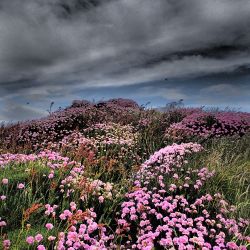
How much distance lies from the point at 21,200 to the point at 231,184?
3837 mm

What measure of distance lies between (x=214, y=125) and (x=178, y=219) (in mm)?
10039

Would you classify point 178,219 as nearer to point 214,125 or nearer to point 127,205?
point 127,205

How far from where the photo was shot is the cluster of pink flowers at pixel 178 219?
17.0 feet

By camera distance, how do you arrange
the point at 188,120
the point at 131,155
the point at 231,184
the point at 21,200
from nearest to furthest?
the point at 21,200, the point at 231,184, the point at 131,155, the point at 188,120

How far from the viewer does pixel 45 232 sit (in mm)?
5082

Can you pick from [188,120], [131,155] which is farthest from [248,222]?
[188,120]

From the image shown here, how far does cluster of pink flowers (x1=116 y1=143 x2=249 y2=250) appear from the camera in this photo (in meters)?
5.20

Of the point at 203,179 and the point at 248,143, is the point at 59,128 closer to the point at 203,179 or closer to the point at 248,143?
the point at 248,143

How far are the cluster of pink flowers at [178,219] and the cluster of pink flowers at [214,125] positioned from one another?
21.5ft

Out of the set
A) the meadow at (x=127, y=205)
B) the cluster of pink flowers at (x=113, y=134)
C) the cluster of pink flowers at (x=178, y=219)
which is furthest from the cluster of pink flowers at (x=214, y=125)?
the cluster of pink flowers at (x=178, y=219)

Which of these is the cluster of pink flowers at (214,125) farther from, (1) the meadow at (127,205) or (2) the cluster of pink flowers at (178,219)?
(2) the cluster of pink flowers at (178,219)

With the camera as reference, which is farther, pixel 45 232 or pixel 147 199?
pixel 147 199

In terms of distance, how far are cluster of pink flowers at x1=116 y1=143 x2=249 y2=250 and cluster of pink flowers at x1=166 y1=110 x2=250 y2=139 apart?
6.56 metres

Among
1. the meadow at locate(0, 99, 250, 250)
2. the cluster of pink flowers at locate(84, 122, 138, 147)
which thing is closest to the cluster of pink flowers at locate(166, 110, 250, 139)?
the cluster of pink flowers at locate(84, 122, 138, 147)
